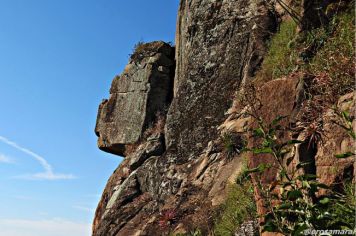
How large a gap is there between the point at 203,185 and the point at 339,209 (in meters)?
5.92

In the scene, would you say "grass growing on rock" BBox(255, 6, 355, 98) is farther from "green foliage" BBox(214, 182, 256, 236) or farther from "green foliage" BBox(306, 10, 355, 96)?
"green foliage" BBox(214, 182, 256, 236)

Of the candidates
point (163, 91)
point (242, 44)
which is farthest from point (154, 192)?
point (163, 91)

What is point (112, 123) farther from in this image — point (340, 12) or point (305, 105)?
point (305, 105)

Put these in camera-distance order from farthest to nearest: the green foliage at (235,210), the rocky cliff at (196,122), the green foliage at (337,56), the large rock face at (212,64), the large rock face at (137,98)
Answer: the large rock face at (137,98), the large rock face at (212,64), the rocky cliff at (196,122), the green foliage at (235,210), the green foliage at (337,56)

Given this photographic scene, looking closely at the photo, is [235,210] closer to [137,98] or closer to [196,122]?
[196,122]

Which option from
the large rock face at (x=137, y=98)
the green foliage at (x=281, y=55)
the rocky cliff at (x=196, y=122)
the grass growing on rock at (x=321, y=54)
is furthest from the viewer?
the large rock face at (x=137, y=98)

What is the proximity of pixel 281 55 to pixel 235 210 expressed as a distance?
3.85 metres

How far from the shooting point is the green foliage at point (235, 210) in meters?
6.29

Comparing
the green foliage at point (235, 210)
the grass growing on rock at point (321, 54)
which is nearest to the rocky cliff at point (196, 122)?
the green foliage at point (235, 210)

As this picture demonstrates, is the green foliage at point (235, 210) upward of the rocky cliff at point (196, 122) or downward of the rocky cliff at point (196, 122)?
downward

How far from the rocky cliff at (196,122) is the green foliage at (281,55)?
676 millimetres

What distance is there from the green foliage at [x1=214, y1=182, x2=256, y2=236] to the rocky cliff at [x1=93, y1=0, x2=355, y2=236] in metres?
0.34

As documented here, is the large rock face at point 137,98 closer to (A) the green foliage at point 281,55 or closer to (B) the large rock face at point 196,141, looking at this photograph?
(B) the large rock face at point 196,141

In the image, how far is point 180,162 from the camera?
11.0m
